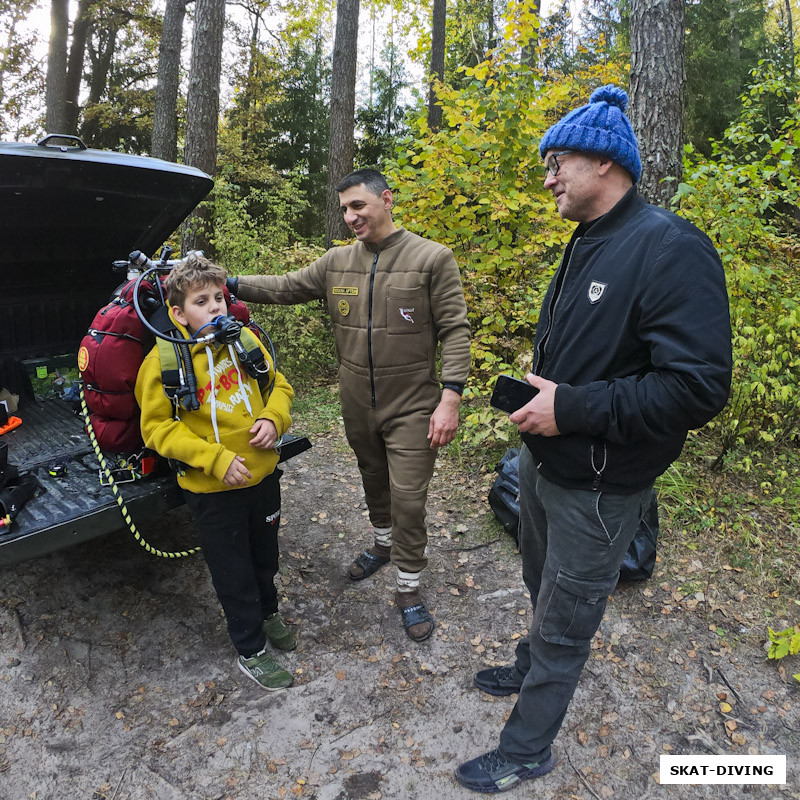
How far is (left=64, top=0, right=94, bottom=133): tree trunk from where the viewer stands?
14.1m

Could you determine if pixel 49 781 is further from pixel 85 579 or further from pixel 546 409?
pixel 546 409

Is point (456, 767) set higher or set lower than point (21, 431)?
lower

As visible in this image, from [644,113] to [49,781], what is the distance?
5.48 meters

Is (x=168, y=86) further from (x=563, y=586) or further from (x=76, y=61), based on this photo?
(x=563, y=586)

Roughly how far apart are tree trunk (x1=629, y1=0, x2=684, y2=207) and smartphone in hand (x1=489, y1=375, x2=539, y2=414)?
3.36 metres

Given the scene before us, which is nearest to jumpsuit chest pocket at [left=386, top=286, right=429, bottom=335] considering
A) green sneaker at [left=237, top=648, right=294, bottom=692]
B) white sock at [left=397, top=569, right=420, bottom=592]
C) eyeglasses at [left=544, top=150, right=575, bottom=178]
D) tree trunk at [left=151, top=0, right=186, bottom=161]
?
eyeglasses at [left=544, top=150, right=575, bottom=178]

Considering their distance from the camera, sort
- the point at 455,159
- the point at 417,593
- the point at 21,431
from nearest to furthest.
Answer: the point at 417,593, the point at 21,431, the point at 455,159

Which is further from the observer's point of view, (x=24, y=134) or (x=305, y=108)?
(x=24, y=134)

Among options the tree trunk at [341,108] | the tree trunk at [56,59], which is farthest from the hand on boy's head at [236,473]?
the tree trunk at [56,59]

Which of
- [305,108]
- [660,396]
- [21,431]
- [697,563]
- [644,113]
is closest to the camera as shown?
[660,396]

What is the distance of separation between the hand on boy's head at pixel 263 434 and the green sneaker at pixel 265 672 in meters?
1.06

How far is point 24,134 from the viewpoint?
16.1 meters

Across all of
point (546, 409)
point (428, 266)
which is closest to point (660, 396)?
point (546, 409)

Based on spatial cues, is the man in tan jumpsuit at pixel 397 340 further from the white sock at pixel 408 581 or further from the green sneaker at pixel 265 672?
the green sneaker at pixel 265 672
